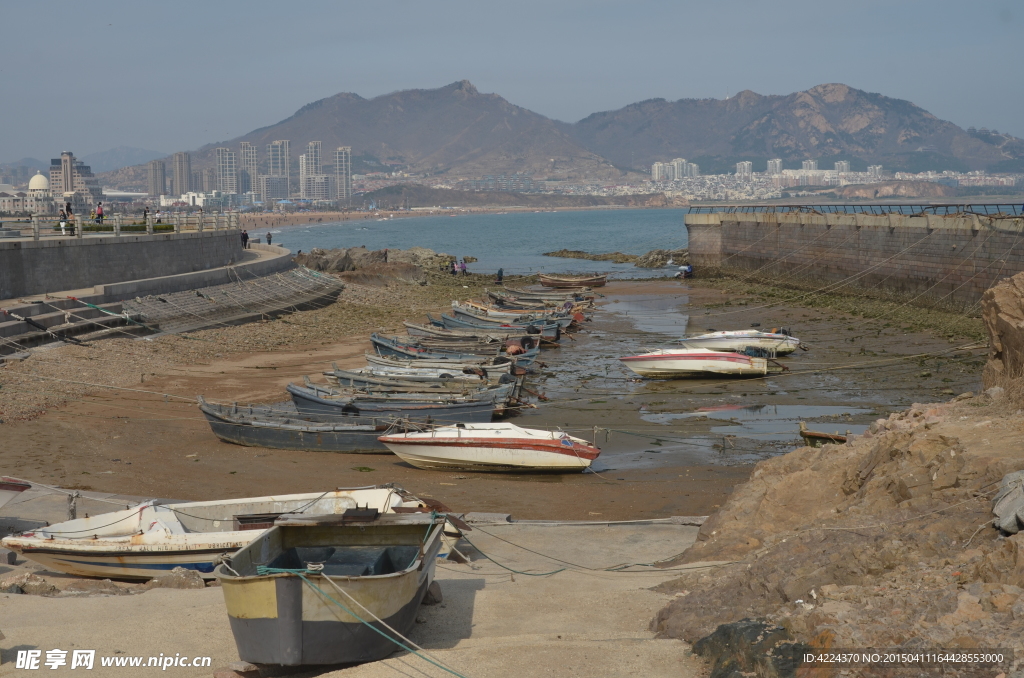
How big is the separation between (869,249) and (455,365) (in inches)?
1052

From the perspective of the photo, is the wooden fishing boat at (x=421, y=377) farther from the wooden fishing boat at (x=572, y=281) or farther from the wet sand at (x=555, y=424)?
the wooden fishing boat at (x=572, y=281)

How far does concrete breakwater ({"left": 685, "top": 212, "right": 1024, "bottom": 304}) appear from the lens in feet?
110

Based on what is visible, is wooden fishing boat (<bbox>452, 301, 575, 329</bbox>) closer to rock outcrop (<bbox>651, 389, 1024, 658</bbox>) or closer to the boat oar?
the boat oar

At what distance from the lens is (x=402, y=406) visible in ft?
63.2

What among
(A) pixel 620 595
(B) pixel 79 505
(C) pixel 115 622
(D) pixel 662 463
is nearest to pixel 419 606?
(A) pixel 620 595

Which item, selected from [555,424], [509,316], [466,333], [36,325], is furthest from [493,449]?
[509,316]

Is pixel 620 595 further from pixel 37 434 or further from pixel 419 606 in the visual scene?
pixel 37 434

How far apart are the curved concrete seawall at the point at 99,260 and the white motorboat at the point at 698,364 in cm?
1731

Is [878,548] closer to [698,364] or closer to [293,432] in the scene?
[293,432]

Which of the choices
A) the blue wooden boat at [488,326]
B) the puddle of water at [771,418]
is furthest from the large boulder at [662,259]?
the puddle of water at [771,418]

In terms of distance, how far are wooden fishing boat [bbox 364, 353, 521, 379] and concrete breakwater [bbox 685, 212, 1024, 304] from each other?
18968 mm

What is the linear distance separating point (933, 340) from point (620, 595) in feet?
78.3

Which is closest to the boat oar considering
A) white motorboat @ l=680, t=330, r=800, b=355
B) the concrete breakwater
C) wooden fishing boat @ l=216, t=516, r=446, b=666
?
white motorboat @ l=680, t=330, r=800, b=355

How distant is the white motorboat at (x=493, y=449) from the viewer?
54.3 ft
